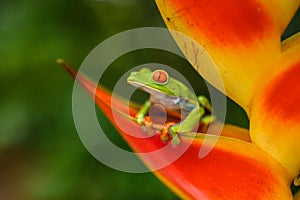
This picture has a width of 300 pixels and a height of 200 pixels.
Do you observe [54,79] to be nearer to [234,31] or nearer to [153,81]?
[153,81]

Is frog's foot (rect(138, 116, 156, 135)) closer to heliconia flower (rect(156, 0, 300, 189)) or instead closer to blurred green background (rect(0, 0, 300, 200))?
heliconia flower (rect(156, 0, 300, 189))

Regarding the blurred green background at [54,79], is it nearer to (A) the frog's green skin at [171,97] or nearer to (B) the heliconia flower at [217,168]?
(A) the frog's green skin at [171,97]

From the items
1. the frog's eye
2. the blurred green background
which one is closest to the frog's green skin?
the frog's eye

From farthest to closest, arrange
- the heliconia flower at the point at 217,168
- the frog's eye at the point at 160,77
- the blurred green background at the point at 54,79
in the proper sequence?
the blurred green background at the point at 54,79, the frog's eye at the point at 160,77, the heliconia flower at the point at 217,168

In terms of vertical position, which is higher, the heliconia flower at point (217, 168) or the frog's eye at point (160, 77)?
the frog's eye at point (160, 77)

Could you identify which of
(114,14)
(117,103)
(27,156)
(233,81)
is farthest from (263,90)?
(27,156)

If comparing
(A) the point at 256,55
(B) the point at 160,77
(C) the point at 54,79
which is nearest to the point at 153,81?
(B) the point at 160,77

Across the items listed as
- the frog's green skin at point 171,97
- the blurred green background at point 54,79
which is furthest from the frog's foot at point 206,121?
the blurred green background at point 54,79

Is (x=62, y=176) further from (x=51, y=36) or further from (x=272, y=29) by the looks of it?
(x=272, y=29)
